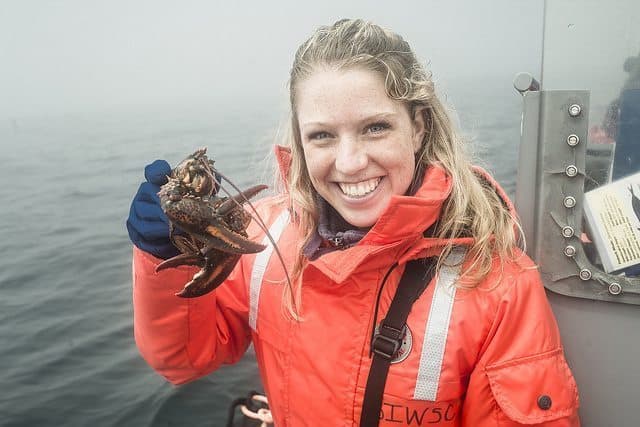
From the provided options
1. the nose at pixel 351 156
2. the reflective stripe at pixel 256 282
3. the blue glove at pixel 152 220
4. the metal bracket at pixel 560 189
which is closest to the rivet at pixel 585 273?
the metal bracket at pixel 560 189

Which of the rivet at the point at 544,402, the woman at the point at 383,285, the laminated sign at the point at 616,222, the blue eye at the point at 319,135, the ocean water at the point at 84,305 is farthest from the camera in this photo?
the ocean water at the point at 84,305

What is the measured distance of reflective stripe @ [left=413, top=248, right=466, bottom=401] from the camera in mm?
1746

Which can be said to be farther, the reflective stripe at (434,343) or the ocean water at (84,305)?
the ocean water at (84,305)

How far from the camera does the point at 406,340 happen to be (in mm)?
1798

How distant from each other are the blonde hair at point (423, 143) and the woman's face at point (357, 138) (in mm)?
67

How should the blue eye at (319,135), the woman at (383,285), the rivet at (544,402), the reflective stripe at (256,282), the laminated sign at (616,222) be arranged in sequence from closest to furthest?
1. the rivet at (544,402)
2. the woman at (383,285)
3. the laminated sign at (616,222)
4. the blue eye at (319,135)
5. the reflective stripe at (256,282)

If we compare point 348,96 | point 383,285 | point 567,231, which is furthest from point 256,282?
point 567,231

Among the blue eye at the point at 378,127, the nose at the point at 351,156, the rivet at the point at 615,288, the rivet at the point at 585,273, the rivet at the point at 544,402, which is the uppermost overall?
the blue eye at the point at 378,127

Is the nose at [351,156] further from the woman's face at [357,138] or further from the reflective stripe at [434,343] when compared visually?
the reflective stripe at [434,343]

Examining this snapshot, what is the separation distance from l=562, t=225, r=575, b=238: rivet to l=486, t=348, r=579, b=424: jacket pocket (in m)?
0.51

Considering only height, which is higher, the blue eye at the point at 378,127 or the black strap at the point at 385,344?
the blue eye at the point at 378,127

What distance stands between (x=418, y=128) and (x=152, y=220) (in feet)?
3.99

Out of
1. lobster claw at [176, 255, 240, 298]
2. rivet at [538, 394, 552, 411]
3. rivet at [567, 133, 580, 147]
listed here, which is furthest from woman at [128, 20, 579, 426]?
rivet at [567, 133, 580, 147]

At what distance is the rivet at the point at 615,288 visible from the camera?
72.6 inches
